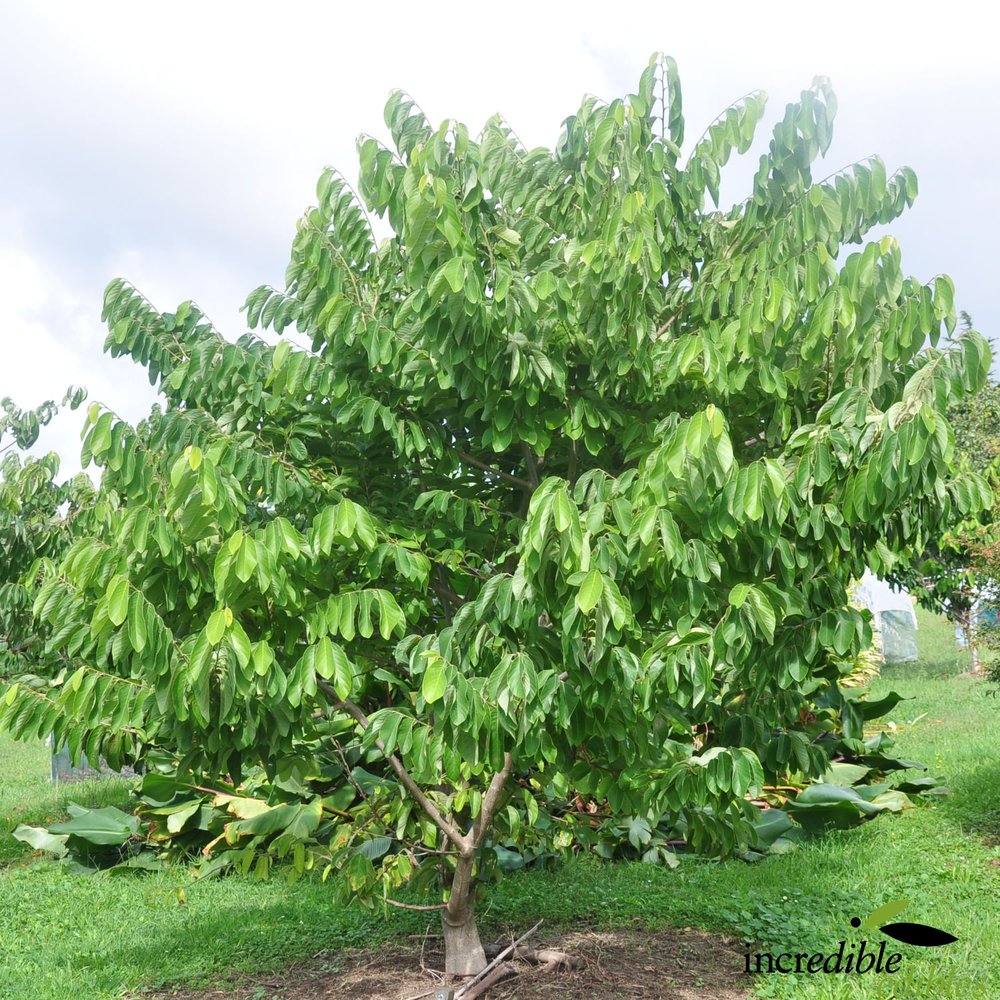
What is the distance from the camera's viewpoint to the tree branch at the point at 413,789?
4.78m

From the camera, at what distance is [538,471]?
5.04 metres

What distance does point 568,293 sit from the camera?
13.1 feet

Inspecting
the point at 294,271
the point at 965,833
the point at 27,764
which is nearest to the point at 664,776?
the point at 294,271

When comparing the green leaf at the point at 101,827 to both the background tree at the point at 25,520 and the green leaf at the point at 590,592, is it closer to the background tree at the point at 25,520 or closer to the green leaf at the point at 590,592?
the background tree at the point at 25,520

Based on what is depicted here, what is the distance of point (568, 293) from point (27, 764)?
16.4 metres

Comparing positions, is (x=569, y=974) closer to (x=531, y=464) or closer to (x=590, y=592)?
(x=531, y=464)

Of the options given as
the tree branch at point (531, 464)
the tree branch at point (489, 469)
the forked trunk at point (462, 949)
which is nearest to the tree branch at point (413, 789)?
the forked trunk at point (462, 949)

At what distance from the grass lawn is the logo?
81 millimetres

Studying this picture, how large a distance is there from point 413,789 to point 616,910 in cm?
261

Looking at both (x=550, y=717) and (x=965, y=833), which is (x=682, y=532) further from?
(x=965, y=833)

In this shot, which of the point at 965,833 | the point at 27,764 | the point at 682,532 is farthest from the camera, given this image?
the point at 27,764

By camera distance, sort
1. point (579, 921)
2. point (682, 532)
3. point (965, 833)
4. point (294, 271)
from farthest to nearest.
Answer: point (965, 833) < point (579, 921) < point (294, 271) < point (682, 532)

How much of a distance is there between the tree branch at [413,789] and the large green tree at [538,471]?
0.9 inches

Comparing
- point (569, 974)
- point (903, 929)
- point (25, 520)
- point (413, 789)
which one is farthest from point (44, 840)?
point (903, 929)
